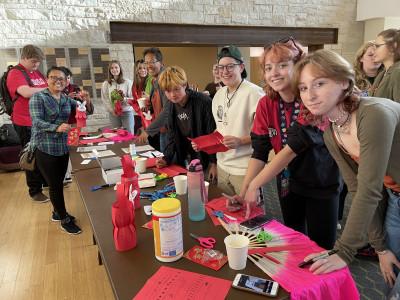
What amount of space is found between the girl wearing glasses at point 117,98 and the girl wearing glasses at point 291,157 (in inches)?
110

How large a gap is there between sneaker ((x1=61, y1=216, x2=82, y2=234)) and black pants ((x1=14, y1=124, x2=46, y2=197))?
997mm

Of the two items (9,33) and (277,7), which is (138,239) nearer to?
(9,33)

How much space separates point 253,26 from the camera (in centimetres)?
588

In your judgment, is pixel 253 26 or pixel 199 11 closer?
pixel 199 11

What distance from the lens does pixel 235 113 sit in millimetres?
1948

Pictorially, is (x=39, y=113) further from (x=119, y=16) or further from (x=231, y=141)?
(x=119, y=16)

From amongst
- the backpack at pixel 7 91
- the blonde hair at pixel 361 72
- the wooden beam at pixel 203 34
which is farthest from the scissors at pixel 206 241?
the wooden beam at pixel 203 34

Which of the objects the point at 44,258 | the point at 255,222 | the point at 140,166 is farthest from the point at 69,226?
the point at 255,222

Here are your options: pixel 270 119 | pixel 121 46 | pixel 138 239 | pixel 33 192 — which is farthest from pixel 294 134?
pixel 121 46

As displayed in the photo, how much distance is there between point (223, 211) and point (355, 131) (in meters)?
0.67

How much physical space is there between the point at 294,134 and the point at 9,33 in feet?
15.5

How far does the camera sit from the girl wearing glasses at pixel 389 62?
2.18 meters

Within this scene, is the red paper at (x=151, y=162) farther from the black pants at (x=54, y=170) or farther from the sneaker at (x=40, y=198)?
the sneaker at (x=40, y=198)

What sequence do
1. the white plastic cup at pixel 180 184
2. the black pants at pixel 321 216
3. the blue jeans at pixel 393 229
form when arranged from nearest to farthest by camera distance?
the blue jeans at pixel 393 229, the black pants at pixel 321 216, the white plastic cup at pixel 180 184
